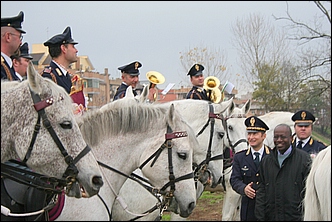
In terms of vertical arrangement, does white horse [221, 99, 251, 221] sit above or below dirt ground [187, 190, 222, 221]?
above

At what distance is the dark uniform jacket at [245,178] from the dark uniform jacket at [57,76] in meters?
2.59

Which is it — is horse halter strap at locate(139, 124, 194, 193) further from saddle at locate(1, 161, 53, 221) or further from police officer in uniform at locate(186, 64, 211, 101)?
police officer in uniform at locate(186, 64, 211, 101)

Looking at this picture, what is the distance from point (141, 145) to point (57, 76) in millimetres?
1295

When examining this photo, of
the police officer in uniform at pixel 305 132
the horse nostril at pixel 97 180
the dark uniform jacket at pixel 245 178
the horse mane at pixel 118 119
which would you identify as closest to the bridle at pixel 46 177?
the horse nostril at pixel 97 180

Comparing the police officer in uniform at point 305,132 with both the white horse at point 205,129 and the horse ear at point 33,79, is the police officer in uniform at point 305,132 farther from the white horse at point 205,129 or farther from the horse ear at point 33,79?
the horse ear at point 33,79

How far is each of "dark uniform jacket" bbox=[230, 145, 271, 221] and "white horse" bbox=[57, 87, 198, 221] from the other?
1.05 meters

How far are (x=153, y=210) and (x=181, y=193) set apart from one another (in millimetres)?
624

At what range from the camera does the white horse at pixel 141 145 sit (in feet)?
14.3

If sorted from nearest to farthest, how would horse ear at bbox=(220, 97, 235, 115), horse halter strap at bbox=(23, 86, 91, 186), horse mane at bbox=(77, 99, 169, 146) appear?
horse halter strap at bbox=(23, 86, 91, 186) < horse mane at bbox=(77, 99, 169, 146) < horse ear at bbox=(220, 97, 235, 115)


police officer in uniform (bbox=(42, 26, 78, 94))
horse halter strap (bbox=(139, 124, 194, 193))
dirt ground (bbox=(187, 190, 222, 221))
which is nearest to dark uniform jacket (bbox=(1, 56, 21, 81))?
police officer in uniform (bbox=(42, 26, 78, 94))

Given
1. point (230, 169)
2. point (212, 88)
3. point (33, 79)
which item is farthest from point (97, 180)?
point (212, 88)

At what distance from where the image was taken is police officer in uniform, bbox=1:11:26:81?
3.28 metres

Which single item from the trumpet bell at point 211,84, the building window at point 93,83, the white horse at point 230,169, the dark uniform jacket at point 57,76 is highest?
the dark uniform jacket at point 57,76

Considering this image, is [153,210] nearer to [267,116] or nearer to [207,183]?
[207,183]
